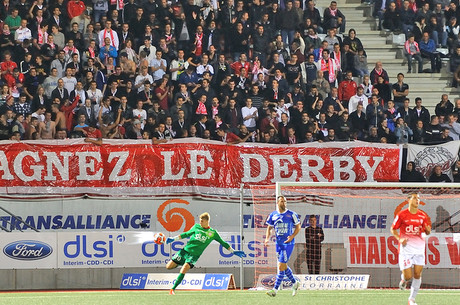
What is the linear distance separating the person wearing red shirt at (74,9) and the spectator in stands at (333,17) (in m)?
7.61

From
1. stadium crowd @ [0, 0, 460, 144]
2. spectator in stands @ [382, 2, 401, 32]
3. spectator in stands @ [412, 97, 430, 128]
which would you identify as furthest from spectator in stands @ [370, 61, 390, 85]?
spectator in stands @ [382, 2, 401, 32]

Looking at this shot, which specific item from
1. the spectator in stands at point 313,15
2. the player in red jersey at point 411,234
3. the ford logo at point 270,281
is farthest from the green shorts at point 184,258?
the spectator in stands at point 313,15

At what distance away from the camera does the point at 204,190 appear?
84.8 ft

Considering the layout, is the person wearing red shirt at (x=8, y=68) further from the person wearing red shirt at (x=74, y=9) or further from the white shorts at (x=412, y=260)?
the white shorts at (x=412, y=260)

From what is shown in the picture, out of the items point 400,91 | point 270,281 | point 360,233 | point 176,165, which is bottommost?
point 270,281

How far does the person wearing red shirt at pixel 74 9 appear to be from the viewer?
29094mm

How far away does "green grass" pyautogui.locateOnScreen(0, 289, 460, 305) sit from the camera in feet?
60.8

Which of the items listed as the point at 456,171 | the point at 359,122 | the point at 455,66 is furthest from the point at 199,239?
the point at 455,66

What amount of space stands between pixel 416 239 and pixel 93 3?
15134 millimetres

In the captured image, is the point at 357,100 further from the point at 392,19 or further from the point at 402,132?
the point at 392,19

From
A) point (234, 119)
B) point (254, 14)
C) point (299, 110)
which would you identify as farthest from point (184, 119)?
point (254, 14)

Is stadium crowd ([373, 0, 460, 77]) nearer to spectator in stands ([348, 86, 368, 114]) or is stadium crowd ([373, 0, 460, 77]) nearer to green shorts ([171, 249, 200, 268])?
spectator in stands ([348, 86, 368, 114])

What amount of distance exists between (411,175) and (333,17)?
7256 mm

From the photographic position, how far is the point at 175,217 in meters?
25.6
